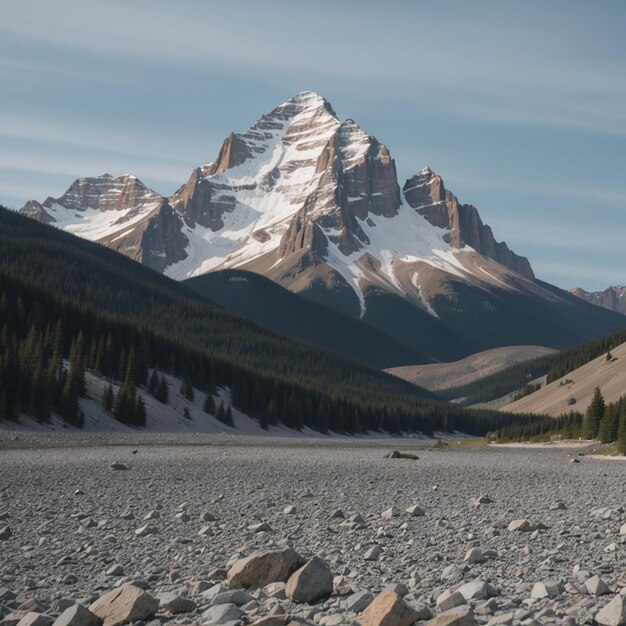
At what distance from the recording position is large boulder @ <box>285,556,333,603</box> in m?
15.4

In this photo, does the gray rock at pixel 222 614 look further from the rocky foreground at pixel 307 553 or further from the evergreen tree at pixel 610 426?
the evergreen tree at pixel 610 426

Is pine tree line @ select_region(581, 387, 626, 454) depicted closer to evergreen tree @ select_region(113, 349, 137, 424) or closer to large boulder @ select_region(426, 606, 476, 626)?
evergreen tree @ select_region(113, 349, 137, 424)

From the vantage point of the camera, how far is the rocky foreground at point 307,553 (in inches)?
570

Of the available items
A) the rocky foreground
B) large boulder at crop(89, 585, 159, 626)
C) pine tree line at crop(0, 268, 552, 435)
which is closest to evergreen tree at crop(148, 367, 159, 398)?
pine tree line at crop(0, 268, 552, 435)

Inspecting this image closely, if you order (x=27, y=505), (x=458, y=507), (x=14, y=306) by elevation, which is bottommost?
(x=27, y=505)

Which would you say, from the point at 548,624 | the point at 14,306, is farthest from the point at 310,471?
the point at 14,306

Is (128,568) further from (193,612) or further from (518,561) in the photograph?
(518,561)

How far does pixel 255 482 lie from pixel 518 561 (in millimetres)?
22730

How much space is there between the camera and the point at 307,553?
20.3 metres

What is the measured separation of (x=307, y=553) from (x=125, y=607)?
630 centimetres

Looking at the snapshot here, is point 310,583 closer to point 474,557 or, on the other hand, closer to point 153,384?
point 474,557

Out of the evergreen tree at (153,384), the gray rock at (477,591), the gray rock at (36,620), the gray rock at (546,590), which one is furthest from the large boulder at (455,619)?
the evergreen tree at (153,384)

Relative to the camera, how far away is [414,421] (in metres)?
199

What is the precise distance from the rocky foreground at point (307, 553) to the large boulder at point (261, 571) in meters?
0.03
